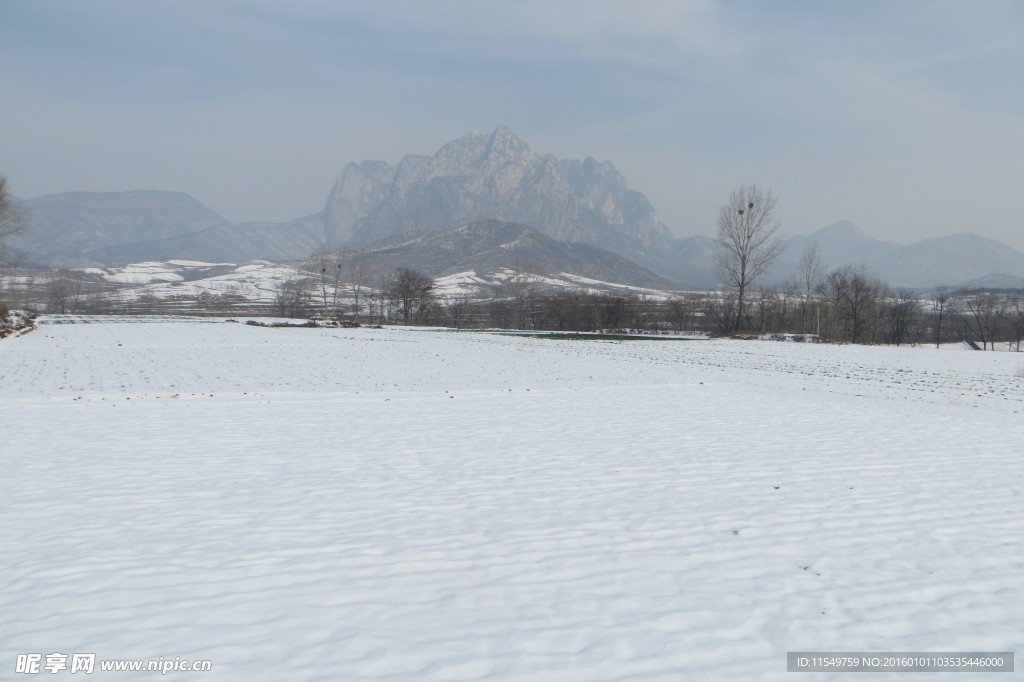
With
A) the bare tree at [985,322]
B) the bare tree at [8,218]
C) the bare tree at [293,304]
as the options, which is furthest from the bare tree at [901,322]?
the bare tree at [8,218]

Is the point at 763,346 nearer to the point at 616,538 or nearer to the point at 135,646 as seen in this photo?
the point at 616,538

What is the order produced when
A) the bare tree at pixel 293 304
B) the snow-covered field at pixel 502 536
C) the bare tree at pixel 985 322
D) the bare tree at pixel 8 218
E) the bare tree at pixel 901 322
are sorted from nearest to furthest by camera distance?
the snow-covered field at pixel 502 536
the bare tree at pixel 8 218
the bare tree at pixel 901 322
the bare tree at pixel 985 322
the bare tree at pixel 293 304

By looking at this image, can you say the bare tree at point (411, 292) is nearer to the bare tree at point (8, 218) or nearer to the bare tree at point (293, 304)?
the bare tree at point (293, 304)

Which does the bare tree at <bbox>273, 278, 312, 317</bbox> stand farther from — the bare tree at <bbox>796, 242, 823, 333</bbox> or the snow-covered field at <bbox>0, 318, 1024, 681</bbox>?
the snow-covered field at <bbox>0, 318, 1024, 681</bbox>

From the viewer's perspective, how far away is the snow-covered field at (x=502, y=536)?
4.23 m

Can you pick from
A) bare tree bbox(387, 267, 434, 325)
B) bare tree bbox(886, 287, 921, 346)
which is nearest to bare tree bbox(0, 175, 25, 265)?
bare tree bbox(387, 267, 434, 325)

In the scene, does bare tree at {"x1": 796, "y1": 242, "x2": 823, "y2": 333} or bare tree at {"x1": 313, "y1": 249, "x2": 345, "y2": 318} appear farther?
bare tree at {"x1": 313, "y1": 249, "x2": 345, "y2": 318}

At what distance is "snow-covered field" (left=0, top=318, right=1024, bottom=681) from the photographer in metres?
4.23

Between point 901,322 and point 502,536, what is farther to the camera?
point 901,322

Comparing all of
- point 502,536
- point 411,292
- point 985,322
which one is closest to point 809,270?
point 985,322

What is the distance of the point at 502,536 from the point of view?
620 centimetres

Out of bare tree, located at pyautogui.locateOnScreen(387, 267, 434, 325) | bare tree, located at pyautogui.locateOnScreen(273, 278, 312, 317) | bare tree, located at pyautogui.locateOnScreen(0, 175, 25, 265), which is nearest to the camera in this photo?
bare tree, located at pyautogui.locateOnScreen(0, 175, 25, 265)

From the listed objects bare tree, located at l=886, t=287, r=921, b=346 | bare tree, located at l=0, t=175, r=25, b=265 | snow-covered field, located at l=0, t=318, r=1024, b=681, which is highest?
bare tree, located at l=0, t=175, r=25, b=265

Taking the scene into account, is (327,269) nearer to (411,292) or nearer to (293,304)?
(293,304)
